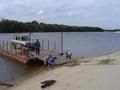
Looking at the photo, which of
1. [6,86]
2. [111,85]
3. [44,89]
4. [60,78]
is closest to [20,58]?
[6,86]

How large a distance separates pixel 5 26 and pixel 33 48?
107540 millimetres

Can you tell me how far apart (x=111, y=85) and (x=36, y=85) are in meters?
5.76

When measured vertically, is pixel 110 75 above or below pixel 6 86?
above

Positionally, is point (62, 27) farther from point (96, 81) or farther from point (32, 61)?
point (96, 81)

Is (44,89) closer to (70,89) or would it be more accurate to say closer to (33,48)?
(70,89)

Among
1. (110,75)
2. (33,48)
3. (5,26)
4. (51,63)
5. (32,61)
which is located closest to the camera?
(110,75)

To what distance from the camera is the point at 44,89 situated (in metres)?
17.8

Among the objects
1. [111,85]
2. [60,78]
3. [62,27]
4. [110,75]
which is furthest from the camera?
[62,27]

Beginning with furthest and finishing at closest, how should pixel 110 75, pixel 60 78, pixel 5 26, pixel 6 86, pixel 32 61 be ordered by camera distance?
pixel 5 26 < pixel 32 61 < pixel 6 86 < pixel 60 78 < pixel 110 75

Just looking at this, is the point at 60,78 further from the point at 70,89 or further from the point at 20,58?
the point at 20,58

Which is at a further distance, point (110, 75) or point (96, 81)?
point (110, 75)

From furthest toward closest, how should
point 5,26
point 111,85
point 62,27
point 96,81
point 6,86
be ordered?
point 62,27, point 5,26, point 6,86, point 96,81, point 111,85

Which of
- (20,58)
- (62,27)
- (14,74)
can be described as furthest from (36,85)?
(62,27)

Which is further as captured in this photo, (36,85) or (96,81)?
(36,85)
